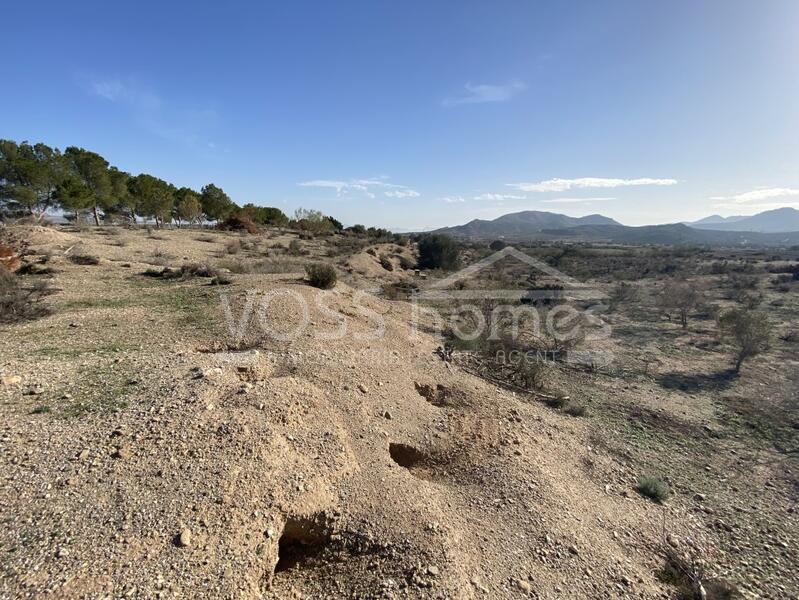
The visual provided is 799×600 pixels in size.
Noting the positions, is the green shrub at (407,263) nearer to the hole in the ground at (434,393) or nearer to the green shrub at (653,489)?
the hole in the ground at (434,393)

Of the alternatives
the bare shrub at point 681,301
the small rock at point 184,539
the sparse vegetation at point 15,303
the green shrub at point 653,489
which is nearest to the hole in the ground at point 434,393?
the green shrub at point 653,489

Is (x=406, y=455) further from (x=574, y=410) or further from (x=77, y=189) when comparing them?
(x=77, y=189)

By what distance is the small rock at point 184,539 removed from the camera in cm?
327

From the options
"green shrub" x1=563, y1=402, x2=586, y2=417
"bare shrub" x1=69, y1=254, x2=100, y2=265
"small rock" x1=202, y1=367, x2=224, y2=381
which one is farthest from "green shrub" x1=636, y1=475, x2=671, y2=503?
"bare shrub" x1=69, y1=254, x2=100, y2=265

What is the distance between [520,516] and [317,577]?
250 cm

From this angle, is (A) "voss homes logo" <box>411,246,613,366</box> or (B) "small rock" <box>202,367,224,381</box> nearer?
(B) "small rock" <box>202,367,224,381</box>

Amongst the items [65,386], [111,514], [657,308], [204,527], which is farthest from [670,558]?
[657,308]

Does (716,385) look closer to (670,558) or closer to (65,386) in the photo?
(670,558)

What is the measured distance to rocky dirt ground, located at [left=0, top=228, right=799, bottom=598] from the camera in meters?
3.33

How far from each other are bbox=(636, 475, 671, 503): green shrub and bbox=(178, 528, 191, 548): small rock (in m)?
6.10

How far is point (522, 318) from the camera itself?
1488 cm

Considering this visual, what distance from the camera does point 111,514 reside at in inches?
131

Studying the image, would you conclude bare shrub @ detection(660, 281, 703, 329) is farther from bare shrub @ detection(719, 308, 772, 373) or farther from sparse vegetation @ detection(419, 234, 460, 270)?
sparse vegetation @ detection(419, 234, 460, 270)

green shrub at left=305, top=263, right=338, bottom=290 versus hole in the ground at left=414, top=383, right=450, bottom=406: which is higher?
green shrub at left=305, top=263, right=338, bottom=290
